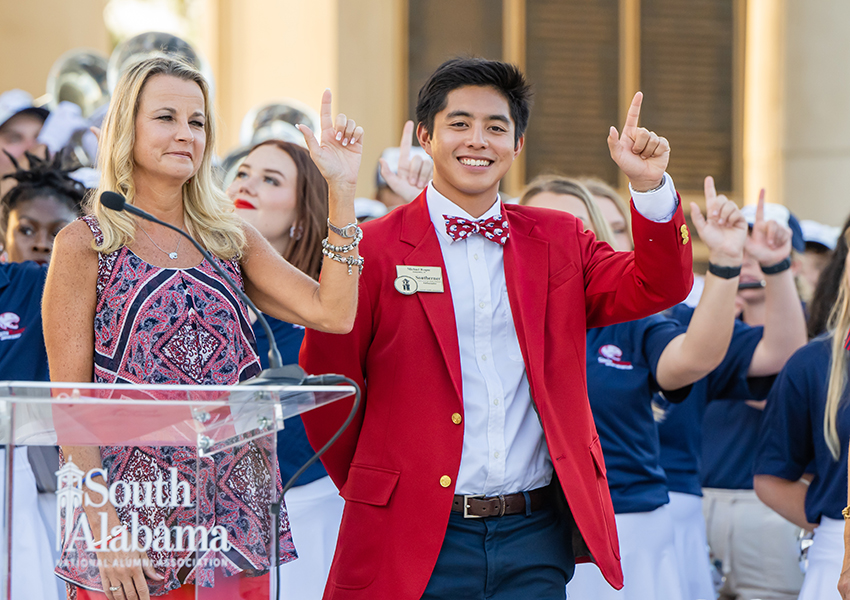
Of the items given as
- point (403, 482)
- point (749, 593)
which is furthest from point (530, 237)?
point (749, 593)

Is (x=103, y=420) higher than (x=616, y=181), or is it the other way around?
(x=616, y=181)

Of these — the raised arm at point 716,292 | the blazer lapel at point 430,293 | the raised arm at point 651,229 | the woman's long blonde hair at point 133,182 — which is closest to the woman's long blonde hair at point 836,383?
the raised arm at point 716,292

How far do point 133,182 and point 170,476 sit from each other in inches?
28.4

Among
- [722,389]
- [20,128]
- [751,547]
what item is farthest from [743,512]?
[20,128]

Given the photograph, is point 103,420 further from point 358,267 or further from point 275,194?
point 275,194

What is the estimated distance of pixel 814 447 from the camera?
3186 mm

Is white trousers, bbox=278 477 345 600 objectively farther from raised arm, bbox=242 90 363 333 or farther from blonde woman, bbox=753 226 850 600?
blonde woman, bbox=753 226 850 600

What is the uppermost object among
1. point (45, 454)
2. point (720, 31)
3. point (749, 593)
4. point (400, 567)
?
point (720, 31)

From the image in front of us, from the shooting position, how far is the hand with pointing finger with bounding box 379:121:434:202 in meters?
3.44

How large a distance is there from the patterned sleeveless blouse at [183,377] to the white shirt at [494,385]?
0.44 m

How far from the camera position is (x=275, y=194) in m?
3.45

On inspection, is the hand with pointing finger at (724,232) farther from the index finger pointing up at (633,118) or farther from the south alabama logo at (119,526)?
the south alabama logo at (119,526)

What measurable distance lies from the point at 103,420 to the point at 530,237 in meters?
1.15

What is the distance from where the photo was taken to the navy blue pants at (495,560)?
2.25 meters
